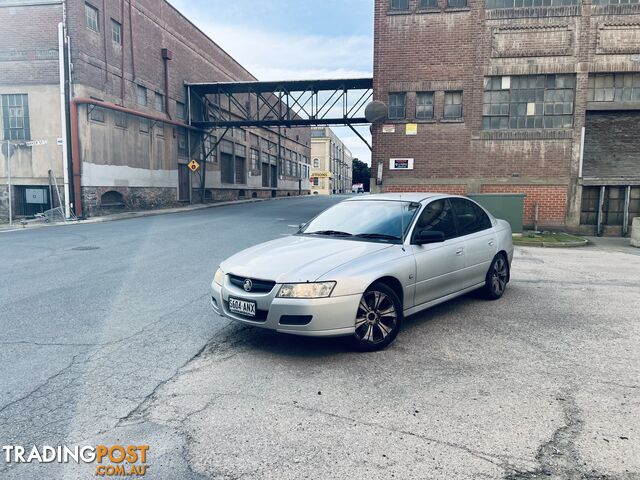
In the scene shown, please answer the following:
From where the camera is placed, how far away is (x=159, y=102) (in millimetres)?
28109

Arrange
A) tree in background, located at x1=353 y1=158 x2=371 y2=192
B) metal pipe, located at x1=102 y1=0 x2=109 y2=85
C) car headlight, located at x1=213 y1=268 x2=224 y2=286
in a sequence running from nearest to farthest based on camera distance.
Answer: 1. car headlight, located at x1=213 y1=268 x2=224 y2=286
2. metal pipe, located at x1=102 y1=0 x2=109 y2=85
3. tree in background, located at x1=353 y1=158 x2=371 y2=192

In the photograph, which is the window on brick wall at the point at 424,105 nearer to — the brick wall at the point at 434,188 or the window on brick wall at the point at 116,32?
the brick wall at the point at 434,188

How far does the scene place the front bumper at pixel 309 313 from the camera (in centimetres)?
410

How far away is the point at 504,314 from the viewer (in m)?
5.87

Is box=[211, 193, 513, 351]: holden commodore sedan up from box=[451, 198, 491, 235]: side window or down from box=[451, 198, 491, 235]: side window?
down

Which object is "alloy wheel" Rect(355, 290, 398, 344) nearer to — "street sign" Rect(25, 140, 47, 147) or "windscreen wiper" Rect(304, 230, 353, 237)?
"windscreen wiper" Rect(304, 230, 353, 237)

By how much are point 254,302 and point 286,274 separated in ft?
1.30

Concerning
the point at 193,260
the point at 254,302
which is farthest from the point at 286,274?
the point at 193,260

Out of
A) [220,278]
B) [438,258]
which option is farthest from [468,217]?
[220,278]

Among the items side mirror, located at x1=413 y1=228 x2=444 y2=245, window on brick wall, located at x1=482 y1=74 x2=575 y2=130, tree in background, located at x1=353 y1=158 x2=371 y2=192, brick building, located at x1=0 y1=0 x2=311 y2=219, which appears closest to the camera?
side mirror, located at x1=413 y1=228 x2=444 y2=245

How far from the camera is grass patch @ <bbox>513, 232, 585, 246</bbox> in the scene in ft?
44.7

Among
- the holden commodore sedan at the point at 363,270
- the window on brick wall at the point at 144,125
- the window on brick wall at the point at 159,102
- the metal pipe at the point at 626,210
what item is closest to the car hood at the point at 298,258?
the holden commodore sedan at the point at 363,270

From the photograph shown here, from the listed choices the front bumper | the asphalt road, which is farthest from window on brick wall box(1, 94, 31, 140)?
the front bumper

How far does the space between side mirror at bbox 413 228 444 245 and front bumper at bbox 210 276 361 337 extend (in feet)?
3.91
